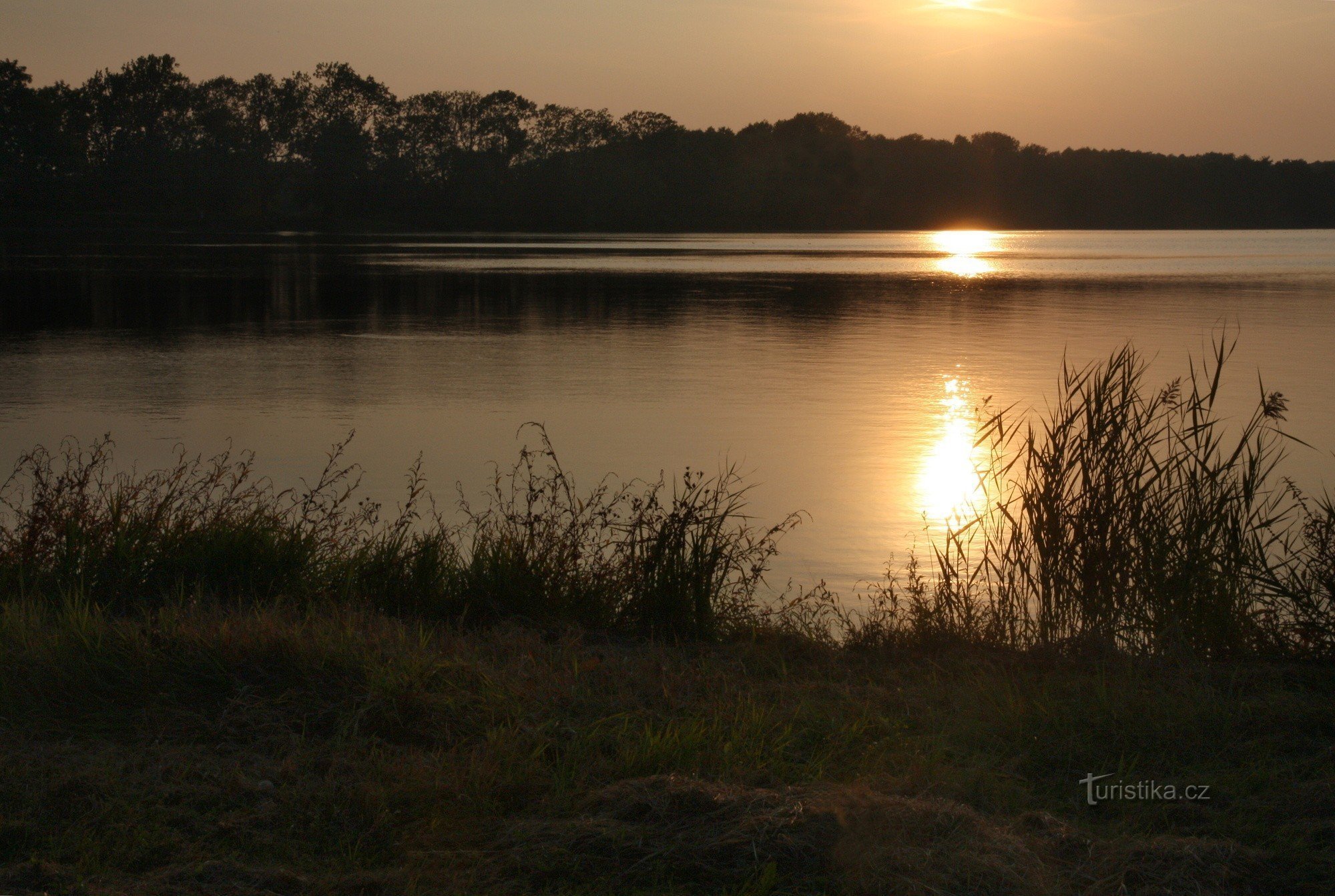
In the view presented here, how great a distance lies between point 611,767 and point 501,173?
15053 centimetres

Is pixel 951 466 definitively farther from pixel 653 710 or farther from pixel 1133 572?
pixel 653 710

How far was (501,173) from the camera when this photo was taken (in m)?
150

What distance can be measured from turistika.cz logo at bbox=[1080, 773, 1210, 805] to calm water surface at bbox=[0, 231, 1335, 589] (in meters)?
4.40

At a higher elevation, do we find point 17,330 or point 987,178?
point 987,178

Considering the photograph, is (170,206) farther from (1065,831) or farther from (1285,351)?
(1065,831)

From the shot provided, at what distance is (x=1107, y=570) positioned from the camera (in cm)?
685

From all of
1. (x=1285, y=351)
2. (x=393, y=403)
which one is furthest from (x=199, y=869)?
(x=1285, y=351)

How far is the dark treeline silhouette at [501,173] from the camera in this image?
119375 millimetres

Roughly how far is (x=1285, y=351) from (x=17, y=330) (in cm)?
2356

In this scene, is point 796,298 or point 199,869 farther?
point 796,298

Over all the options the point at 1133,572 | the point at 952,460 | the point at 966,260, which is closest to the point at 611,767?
the point at 1133,572

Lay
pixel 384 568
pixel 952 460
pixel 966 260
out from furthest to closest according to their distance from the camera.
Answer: pixel 966 260 → pixel 952 460 → pixel 384 568

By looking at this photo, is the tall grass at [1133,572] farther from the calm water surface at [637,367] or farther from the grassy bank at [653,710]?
the calm water surface at [637,367]

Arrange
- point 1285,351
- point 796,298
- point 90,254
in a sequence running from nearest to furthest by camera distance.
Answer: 1. point 1285,351
2. point 796,298
3. point 90,254
